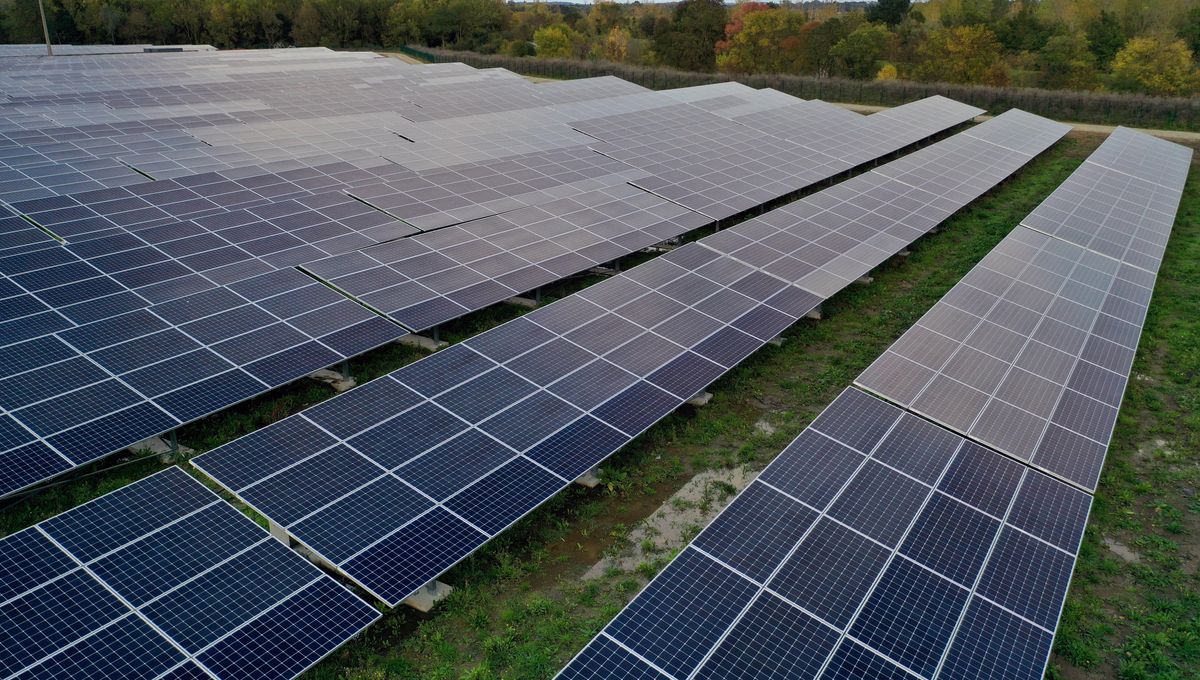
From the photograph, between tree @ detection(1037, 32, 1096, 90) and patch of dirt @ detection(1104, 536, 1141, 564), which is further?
tree @ detection(1037, 32, 1096, 90)

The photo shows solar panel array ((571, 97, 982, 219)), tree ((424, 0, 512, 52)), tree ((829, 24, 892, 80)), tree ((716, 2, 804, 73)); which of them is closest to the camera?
solar panel array ((571, 97, 982, 219))

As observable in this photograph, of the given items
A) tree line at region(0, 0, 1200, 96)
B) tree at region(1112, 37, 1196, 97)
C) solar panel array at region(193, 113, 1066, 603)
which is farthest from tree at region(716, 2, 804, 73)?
solar panel array at region(193, 113, 1066, 603)

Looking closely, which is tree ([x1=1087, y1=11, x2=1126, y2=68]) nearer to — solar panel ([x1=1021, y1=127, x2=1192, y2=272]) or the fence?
the fence

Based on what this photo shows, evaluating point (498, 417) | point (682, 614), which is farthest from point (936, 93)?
point (682, 614)

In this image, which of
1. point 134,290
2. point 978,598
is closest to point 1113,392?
point 978,598

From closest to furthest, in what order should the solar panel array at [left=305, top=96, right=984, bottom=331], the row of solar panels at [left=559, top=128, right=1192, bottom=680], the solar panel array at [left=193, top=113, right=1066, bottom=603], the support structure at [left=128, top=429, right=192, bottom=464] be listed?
the row of solar panels at [left=559, top=128, right=1192, bottom=680] → the solar panel array at [left=193, top=113, right=1066, bottom=603] → the support structure at [left=128, top=429, right=192, bottom=464] → the solar panel array at [left=305, top=96, right=984, bottom=331]

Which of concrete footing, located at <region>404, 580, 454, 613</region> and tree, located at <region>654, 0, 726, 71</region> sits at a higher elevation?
tree, located at <region>654, 0, 726, 71</region>

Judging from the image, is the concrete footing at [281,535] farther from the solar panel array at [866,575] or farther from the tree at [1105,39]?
the tree at [1105,39]

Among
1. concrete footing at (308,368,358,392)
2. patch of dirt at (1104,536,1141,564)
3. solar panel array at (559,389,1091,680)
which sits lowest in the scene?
patch of dirt at (1104,536,1141,564)
